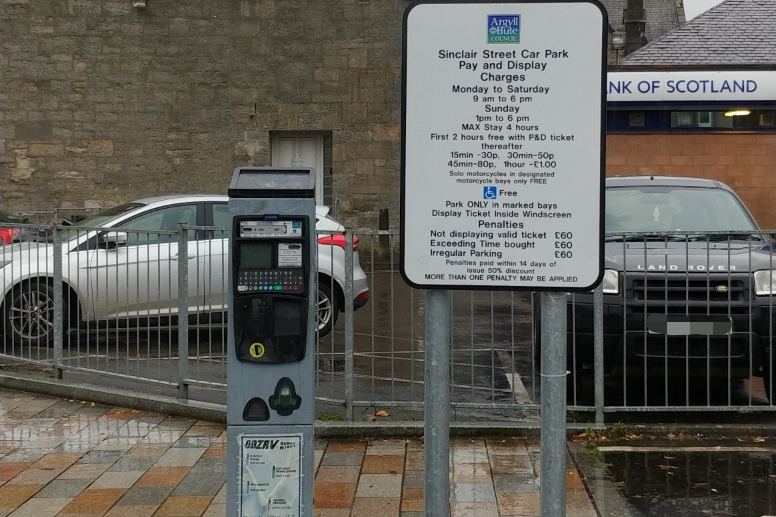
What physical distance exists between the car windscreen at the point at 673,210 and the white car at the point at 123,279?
229 cm

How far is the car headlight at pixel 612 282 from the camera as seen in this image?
7.10 m

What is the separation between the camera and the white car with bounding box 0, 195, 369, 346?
7523 millimetres

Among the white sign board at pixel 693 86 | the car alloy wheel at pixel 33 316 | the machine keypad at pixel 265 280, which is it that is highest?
the white sign board at pixel 693 86

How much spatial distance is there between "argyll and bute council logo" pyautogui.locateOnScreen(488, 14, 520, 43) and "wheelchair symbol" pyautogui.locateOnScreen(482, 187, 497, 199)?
48 centimetres

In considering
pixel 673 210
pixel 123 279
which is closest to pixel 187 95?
pixel 123 279

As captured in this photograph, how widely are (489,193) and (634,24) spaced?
34888 mm

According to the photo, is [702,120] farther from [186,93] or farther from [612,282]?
[612,282]

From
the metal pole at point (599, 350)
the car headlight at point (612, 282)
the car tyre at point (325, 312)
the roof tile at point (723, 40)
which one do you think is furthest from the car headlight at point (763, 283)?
the roof tile at point (723, 40)

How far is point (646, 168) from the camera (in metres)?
18.6

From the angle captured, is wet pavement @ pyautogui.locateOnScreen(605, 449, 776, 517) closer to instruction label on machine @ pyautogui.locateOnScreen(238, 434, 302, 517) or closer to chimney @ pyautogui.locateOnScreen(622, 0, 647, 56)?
instruction label on machine @ pyautogui.locateOnScreen(238, 434, 302, 517)

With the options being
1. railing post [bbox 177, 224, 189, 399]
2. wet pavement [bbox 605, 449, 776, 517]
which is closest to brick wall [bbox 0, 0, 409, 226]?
railing post [bbox 177, 224, 189, 399]

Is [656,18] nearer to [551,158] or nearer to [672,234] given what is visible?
[672,234]

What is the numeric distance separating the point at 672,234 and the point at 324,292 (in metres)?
2.81

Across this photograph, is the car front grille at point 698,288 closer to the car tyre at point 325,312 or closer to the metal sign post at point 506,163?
the car tyre at point 325,312
